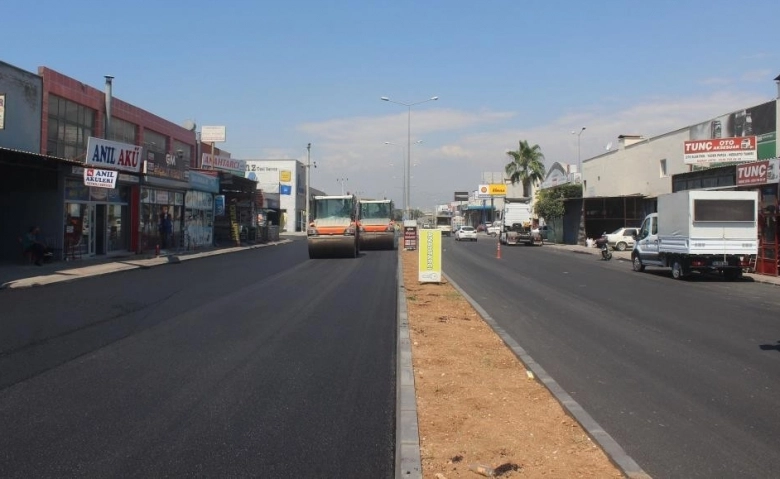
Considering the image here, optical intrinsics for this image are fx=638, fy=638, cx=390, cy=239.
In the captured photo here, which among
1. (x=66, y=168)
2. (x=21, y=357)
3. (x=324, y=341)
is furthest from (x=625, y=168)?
(x=21, y=357)

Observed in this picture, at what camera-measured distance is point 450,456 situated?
4.86 meters

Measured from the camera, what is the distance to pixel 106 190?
26.5 m

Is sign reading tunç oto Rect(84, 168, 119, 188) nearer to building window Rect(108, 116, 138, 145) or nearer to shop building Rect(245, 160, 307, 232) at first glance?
building window Rect(108, 116, 138, 145)

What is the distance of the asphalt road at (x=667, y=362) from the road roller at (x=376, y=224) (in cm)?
1834

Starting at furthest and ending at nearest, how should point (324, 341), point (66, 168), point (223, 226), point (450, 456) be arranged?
1. point (223, 226)
2. point (66, 168)
3. point (324, 341)
4. point (450, 456)

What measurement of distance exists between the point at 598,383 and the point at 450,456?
3106 mm

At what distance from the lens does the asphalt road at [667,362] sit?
523 cm

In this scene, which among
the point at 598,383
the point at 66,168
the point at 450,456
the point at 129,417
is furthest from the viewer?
the point at 66,168

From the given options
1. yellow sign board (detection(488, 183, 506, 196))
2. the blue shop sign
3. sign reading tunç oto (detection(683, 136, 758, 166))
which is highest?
yellow sign board (detection(488, 183, 506, 196))

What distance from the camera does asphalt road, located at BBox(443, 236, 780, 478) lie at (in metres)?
5.23

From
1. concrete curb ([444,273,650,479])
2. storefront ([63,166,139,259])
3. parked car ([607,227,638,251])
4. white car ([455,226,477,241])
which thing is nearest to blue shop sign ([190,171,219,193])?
storefront ([63,166,139,259])

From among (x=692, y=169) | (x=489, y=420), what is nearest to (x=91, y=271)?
(x=489, y=420)

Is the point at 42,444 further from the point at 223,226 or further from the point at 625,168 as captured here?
the point at 625,168

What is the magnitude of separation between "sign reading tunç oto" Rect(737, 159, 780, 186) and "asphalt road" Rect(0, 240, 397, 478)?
1605 centimetres
